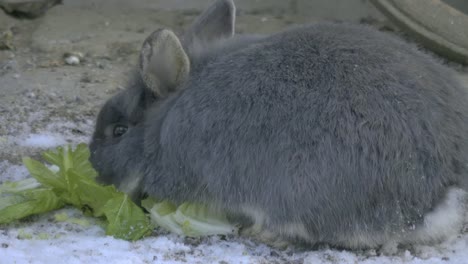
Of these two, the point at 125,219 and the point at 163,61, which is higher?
the point at 163,61

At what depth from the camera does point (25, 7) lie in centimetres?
566

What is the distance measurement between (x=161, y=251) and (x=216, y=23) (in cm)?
114

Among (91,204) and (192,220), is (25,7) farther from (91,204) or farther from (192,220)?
(192,220)

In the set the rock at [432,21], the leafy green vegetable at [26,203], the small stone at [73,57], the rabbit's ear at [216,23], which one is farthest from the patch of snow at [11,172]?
the rock at [432,21]

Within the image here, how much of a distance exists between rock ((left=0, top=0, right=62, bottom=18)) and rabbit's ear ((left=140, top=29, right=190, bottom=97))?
110 inches

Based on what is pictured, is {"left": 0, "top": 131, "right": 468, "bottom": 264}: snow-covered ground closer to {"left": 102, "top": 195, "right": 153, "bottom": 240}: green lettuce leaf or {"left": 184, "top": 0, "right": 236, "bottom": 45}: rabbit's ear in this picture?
{"left": 102, "top": 195, "right": 153, "bottom": 240}: green lettuce leaf

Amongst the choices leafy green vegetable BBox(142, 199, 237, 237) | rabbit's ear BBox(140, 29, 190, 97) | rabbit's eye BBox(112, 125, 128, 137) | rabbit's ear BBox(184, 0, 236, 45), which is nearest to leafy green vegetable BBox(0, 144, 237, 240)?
leafy green vegetable BBox(142, 199, 237, 237)

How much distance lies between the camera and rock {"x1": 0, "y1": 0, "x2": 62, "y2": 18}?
5633 millimetres

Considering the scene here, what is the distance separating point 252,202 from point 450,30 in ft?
7.19

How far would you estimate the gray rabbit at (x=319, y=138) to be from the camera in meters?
2.74

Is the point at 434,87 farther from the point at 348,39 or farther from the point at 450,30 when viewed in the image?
→ the point at 450,30

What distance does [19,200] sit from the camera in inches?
126

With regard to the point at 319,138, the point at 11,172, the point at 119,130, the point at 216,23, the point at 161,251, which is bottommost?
the point at 11,172

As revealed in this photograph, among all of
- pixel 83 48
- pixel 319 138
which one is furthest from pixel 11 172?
pixel 83 48
